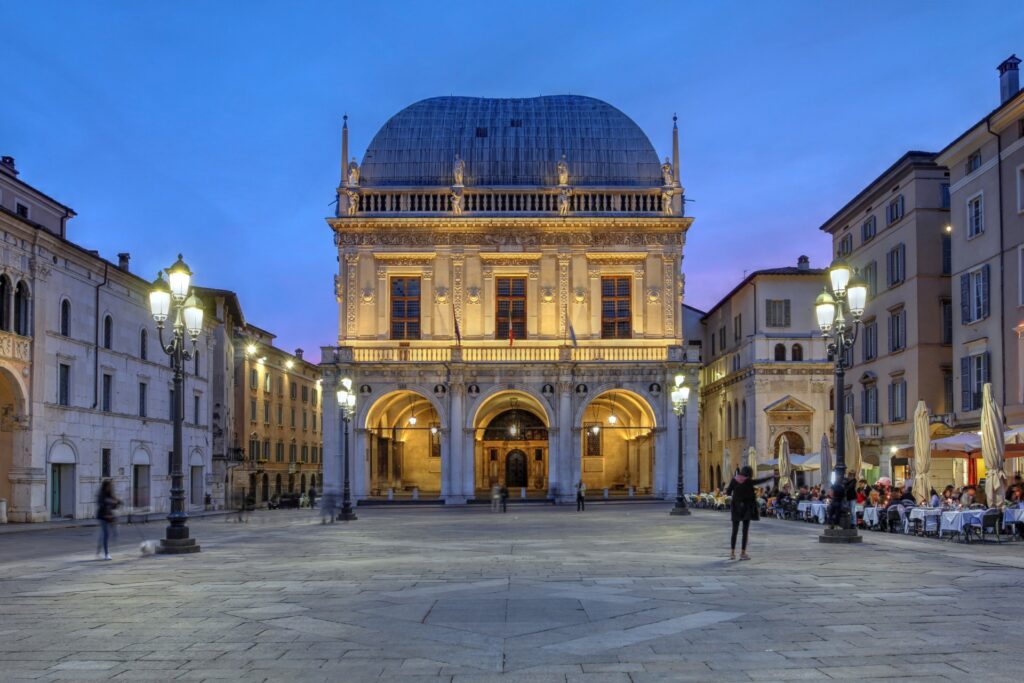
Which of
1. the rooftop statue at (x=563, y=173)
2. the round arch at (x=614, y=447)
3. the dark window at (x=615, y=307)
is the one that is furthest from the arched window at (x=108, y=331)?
the round arch at (x=614, y=447)

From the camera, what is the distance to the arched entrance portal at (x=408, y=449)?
210ft

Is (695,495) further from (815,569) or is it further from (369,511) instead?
(815,569)

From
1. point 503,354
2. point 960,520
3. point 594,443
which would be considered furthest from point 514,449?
point 960,520

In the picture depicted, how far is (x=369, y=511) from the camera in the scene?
5178cm

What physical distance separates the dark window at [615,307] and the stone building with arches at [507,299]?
9 cm

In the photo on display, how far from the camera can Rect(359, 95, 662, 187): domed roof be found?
63562 millimetres

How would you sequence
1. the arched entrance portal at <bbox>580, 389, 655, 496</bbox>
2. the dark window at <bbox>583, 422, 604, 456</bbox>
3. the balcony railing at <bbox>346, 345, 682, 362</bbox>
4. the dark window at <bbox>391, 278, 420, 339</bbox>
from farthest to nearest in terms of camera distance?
1. the dark window at <bbox>583, 422, 604, 456</bbox>
2. the arched entrance portal at <bbox>580, 389, 655, 496</bbox>
3. the dark window at <bbox>391, 278, 420, 339</bbox>
4. the balcony railing at <bbox>346, 345, 682, 362</bbox>

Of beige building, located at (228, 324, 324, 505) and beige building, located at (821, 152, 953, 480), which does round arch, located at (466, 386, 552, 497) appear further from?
beige building, located at (821, 152, 953, 480)

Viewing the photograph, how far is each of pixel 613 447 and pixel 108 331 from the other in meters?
32.4

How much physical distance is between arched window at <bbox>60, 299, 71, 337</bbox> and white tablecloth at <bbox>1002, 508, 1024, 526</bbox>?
111 feet

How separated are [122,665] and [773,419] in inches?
2294

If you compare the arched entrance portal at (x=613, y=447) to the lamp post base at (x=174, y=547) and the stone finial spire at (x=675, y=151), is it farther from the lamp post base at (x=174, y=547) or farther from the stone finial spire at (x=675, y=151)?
the lamp post base at (x=174, y=547)

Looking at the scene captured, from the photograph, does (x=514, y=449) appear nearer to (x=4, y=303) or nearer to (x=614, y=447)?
(x=614, y=447)

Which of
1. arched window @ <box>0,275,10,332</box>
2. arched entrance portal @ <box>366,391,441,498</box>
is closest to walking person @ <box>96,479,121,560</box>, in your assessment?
arched window @ <box>0,275,10,332</box>
